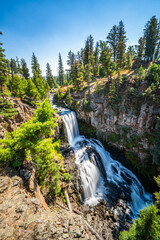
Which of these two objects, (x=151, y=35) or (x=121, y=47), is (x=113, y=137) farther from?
(x=151, y=35)

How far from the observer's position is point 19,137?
6.47 meters

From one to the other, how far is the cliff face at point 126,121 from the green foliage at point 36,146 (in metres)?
14.7

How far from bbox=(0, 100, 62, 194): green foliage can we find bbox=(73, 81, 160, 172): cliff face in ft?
48.2

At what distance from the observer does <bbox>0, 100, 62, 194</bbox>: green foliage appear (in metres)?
6.45

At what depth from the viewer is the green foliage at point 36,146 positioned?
645cm

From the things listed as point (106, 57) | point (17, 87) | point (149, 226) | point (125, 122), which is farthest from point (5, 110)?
point (106, 57)

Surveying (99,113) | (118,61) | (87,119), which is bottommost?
(87,119)

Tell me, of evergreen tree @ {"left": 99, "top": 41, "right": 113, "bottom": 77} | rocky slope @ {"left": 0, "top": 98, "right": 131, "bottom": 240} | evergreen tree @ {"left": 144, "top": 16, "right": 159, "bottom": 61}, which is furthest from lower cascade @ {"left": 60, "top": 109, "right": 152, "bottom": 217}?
evergreen tree @ {"left": 144, "top": 16, "right": 159, "bottom": 61}

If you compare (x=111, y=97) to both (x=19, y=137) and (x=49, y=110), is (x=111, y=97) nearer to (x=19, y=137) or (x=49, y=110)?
(x=49, y=110)

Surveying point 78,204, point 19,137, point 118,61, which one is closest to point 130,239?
point 78,204

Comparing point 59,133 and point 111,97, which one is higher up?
point 111,97

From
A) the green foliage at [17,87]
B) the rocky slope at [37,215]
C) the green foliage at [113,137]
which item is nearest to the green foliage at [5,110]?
the rocky slope at [37,215]

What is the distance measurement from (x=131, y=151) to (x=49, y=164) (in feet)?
53.7

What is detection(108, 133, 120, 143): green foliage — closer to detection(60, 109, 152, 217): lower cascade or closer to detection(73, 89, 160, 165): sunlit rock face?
detection(73, 89, 160, 165): sunlit rock face
